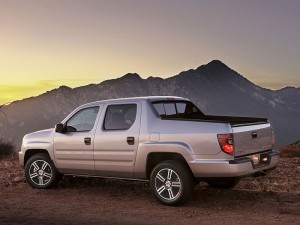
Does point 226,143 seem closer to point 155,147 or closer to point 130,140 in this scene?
point 155,147

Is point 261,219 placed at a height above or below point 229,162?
below

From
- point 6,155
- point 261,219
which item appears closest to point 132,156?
point 261,219

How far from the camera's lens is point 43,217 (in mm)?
8125

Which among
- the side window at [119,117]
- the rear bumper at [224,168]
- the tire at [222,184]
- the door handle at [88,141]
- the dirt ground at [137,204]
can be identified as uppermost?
the side window at [119,117]

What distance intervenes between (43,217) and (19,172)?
553 centimetres

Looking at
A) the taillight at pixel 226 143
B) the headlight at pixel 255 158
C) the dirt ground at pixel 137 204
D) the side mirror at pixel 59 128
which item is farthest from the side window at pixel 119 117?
the headlight at pixel 255 158

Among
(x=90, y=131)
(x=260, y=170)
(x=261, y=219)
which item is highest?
(x=90, y=131)

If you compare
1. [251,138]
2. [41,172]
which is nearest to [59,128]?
[41,172]

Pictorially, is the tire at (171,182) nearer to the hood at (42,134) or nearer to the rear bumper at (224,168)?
the rear bumper at (224,168)

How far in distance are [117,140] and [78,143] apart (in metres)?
1.03

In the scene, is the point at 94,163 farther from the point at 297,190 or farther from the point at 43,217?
the point at 297,190

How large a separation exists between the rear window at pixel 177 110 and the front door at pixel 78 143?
1.25 m

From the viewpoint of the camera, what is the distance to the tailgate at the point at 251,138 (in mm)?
8141

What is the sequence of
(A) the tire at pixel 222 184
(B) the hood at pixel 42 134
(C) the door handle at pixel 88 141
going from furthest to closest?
(B) the hood at pixel 42 134, (A) the tire at pixel 222 184, (C) the door handle at pixel 88 141
